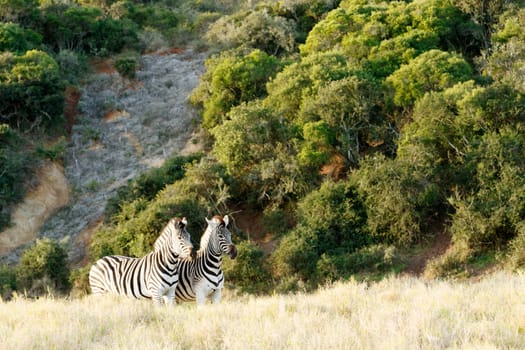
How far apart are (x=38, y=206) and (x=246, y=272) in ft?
42.9

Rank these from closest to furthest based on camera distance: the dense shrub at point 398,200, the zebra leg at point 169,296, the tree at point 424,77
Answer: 1. the zebra leg at point 169,296
2. the dense shrub at point 398,200
3. the tree at point 424,77

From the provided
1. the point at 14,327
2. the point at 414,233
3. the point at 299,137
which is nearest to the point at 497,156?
the point at 414,233

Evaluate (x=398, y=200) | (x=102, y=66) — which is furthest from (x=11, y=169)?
(x=398, y=200)

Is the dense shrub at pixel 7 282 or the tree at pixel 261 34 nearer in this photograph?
the dense shrub at pixel 7 282

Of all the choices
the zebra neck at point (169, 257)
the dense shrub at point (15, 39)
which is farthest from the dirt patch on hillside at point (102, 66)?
the zebra neck at point (169, 257)

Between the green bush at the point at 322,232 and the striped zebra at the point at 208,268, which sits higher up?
the striped zebra at the point at 208,268

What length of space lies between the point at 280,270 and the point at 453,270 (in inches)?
248

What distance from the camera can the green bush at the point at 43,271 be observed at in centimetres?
2367

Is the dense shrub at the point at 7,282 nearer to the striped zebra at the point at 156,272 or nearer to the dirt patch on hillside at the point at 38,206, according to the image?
the dirt patch on hillside at the point at 38,206

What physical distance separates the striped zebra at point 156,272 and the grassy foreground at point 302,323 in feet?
6.19

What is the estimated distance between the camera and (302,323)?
8742 mm

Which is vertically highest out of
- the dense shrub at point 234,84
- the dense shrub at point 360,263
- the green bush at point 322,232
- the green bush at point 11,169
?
the dense shrub at point 234,84

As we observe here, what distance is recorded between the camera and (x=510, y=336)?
773 centimetres

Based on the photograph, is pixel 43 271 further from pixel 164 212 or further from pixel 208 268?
pixel 208 268
